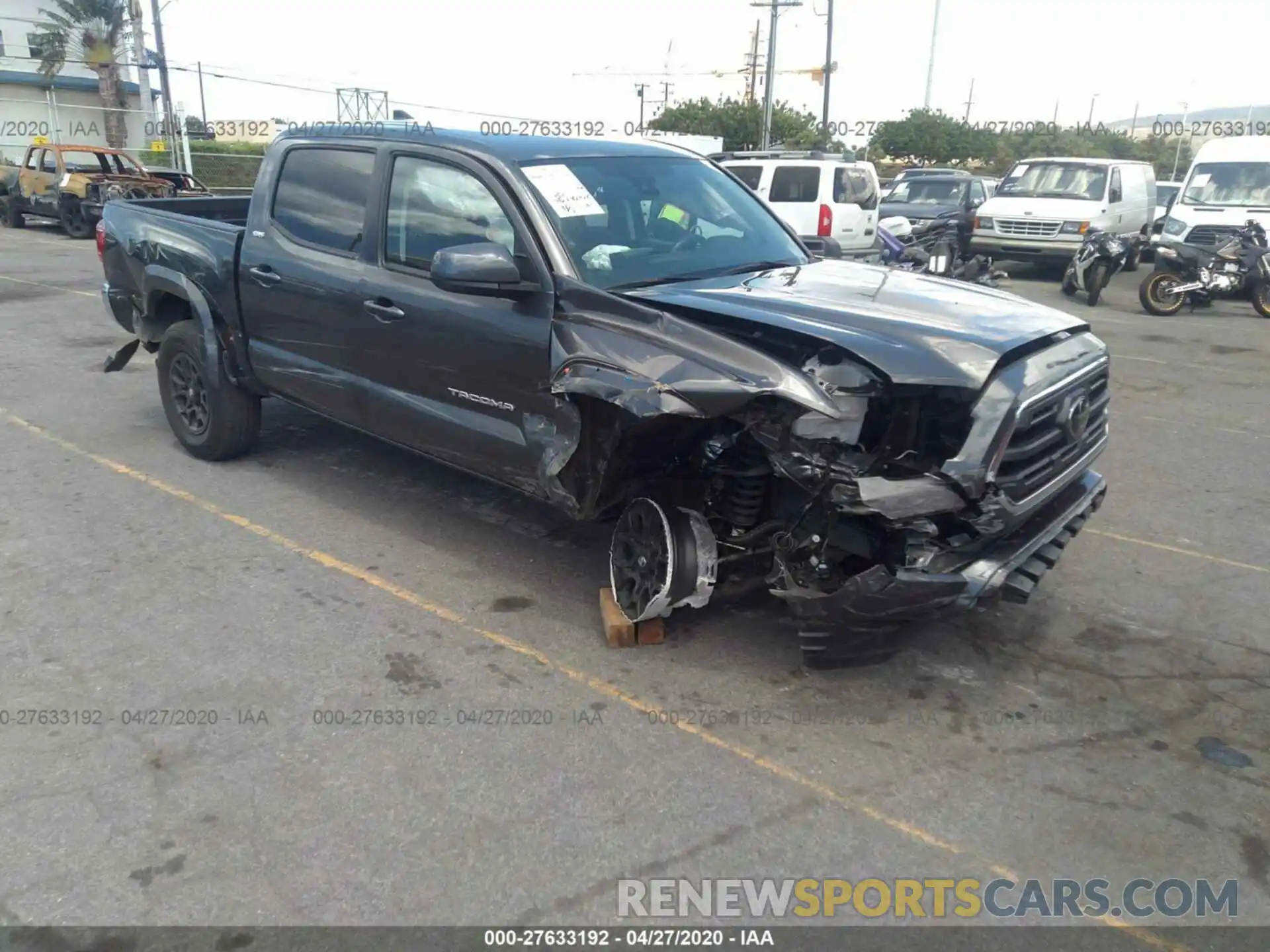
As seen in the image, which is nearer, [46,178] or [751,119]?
[46,178]

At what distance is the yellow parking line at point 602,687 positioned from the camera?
298 cm

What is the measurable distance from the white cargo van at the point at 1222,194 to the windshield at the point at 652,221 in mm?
12869

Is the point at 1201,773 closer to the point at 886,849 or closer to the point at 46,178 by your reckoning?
the point at 886,849

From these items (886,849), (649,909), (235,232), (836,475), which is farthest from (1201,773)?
(235,232)

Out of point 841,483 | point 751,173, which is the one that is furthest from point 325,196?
point 751,173

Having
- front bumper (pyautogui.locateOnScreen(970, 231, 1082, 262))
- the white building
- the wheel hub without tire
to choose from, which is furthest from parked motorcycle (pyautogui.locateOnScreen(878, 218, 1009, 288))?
the white building

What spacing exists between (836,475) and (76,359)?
321 inches

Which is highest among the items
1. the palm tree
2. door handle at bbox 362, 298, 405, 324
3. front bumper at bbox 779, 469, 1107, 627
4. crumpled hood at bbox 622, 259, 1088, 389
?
the palm tree

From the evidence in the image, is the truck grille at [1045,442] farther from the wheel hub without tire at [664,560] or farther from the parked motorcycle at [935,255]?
the parked motorcycle at [935,255]

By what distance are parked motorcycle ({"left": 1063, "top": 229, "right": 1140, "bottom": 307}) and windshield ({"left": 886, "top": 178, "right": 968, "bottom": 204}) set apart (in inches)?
263

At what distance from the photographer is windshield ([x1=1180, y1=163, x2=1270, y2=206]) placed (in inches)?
644

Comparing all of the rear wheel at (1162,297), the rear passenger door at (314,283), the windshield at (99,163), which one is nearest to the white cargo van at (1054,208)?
the rear wheel at (1162,297)

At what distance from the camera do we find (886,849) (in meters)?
3.04

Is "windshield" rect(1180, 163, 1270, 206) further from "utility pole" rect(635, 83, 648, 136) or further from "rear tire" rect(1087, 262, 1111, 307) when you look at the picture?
"utility pole" rect(635, 83, 648, 136)
